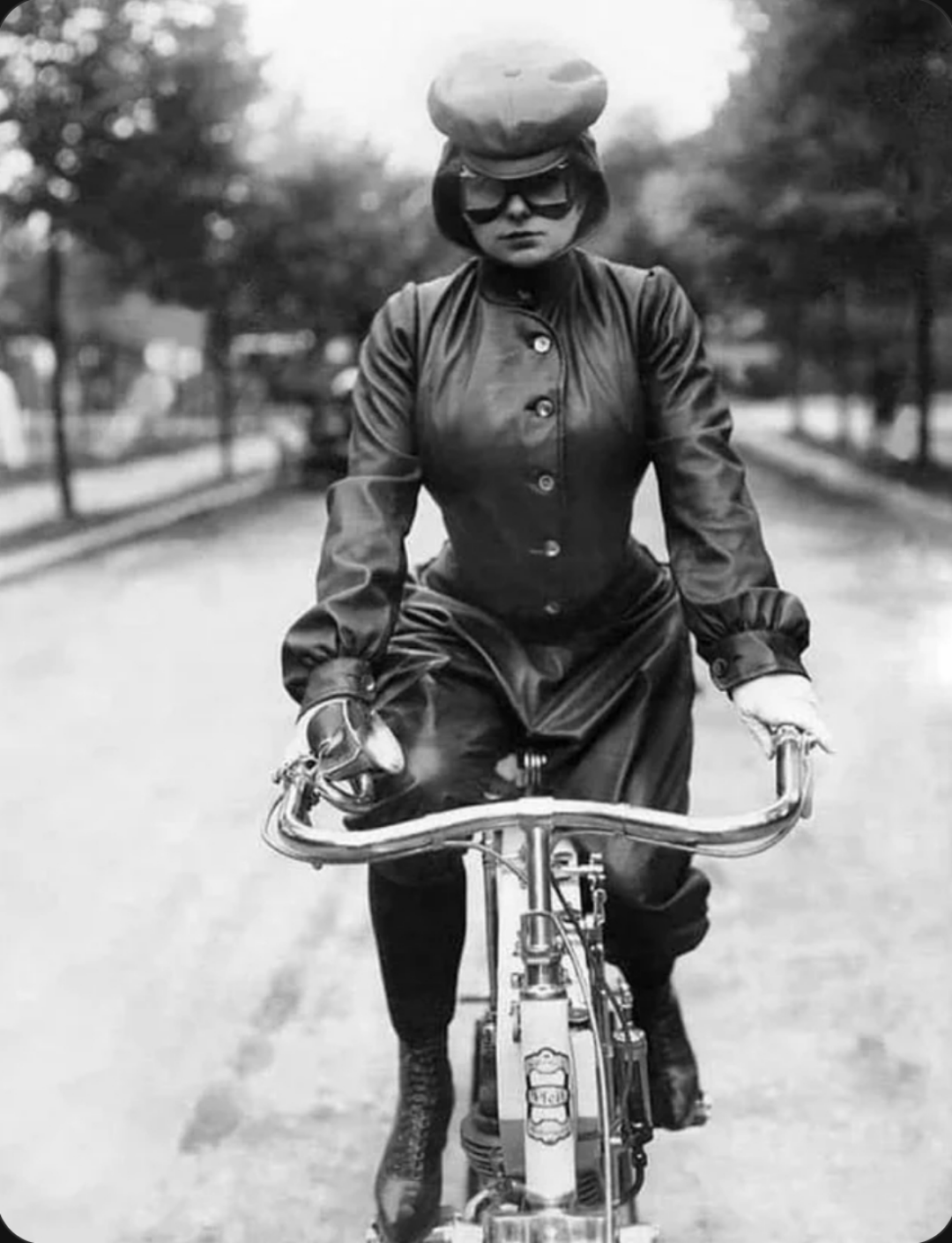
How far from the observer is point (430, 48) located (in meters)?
3.01

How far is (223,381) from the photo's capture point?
3.62m

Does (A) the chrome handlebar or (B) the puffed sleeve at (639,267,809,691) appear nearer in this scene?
(A) the chrome handlebar

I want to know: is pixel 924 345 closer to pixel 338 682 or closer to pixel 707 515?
pixel 707 515

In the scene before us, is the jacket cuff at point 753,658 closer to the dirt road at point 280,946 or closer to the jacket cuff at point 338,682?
the jacket cuff at point 338,682

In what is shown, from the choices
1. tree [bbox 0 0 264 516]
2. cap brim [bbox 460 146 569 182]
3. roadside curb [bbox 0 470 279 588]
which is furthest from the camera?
roadside curb [bbox 0 470 279 588]

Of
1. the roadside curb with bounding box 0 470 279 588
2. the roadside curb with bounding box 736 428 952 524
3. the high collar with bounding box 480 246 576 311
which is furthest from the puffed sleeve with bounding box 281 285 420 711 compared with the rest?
the roadside curb with bounding box 0 470 279 588

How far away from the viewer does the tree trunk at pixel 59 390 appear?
3789mm

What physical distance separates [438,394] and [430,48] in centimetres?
87

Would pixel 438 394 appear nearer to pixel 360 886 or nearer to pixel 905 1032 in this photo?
pixel 905 1032

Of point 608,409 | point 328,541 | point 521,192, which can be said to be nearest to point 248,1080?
point 328,541

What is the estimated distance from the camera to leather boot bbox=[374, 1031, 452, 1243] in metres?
2.74

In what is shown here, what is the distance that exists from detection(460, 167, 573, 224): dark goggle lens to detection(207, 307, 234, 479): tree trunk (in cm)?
123

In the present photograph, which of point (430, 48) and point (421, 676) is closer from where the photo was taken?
point (421, 676)

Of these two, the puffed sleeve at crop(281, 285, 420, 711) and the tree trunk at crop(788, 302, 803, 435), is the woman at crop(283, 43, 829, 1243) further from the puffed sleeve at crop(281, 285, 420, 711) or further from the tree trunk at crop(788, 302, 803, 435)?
the tree trunk at crop(788, 302, 803, 435)
